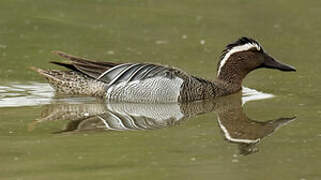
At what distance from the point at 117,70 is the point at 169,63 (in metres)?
2.10

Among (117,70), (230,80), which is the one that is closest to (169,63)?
(230,80)

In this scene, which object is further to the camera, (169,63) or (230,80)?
(169,63)

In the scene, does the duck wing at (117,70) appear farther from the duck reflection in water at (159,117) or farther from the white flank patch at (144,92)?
the duck reflection in water at (159,117)

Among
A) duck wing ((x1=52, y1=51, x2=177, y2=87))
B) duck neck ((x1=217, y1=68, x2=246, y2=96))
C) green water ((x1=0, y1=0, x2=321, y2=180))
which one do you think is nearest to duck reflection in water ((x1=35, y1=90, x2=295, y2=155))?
green water ((x1=0, y1=0, x2=321, y2=180))

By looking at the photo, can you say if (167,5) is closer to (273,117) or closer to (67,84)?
(67,84)

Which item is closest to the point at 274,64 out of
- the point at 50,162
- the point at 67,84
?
the point at 67,84

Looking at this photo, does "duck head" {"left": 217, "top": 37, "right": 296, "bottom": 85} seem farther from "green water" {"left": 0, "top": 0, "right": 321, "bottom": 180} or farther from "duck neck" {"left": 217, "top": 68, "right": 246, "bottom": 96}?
"green water" {"left": 0, "top": 0, "right": 321, "bottom": 180}

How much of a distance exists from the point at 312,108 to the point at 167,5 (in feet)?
23.4

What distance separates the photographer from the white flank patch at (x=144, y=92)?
12656 millimetres

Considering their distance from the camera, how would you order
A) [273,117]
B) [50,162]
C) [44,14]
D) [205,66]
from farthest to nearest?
[44,14]
[205,66]
[273,117]
[50,162]

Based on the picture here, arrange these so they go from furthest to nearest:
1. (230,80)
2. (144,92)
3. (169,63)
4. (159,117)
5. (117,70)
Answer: (169,63), (230,80), (117,70), (144,92), (159,117)

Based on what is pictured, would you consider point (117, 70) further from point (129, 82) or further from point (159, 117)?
point (159, 117)

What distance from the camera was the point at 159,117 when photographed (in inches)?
456

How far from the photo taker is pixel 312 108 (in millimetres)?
11867
